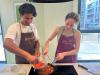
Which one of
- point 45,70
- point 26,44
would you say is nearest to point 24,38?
point 26,44

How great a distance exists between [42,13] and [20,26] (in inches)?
44.8

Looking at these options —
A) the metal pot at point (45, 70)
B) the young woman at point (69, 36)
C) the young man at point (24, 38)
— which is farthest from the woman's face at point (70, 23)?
the metal pot at point (45, 70)

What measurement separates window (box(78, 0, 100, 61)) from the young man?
4.40 ft

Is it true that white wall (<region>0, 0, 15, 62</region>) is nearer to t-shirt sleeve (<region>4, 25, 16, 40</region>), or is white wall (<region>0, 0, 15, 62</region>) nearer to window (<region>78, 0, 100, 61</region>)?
window (<region>78, 0, 100, 61</region>)

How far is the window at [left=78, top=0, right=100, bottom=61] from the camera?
3.16m

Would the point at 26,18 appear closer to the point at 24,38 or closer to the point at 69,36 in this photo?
the point at 24,38

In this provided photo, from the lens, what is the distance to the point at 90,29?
324cm

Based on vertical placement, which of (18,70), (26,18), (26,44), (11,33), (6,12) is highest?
(6,12)

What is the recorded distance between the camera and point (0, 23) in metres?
3.14

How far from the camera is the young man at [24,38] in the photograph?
1827mm

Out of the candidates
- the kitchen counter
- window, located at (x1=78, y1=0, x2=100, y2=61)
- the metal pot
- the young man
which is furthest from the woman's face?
window, located at (x1=78, y1=0, x2=100, y2=61)

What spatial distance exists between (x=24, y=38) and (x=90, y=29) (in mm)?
1554

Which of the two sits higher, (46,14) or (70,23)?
(46,14)

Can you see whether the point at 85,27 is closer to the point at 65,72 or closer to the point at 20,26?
the point at 20,26
